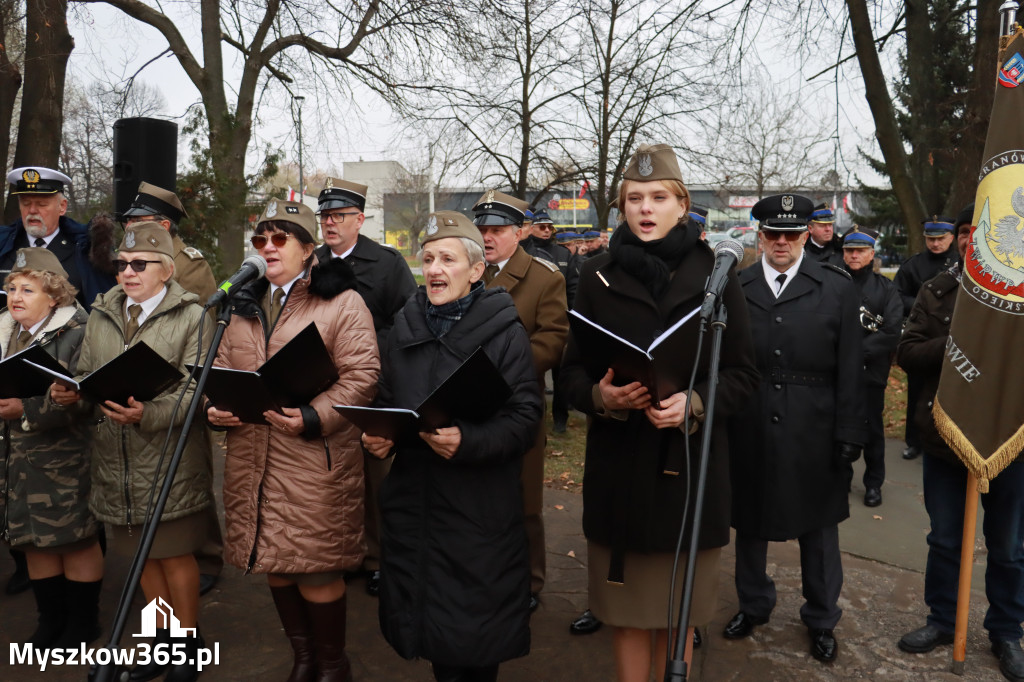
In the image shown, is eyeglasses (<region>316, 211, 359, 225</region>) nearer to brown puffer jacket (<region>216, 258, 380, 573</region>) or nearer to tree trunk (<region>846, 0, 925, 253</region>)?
brown puffer jacket (<region>216, 258, 380, 573</region>)

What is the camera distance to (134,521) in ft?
11.1

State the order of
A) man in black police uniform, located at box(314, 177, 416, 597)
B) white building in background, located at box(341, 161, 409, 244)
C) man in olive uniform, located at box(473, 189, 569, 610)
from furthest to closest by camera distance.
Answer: white building in background, located at box(341, 161, 409, 244) → man in black police uniform, located at box(314, 177, 416, 597) → man in olive uniform, located at box(473, 189, 569, 610)

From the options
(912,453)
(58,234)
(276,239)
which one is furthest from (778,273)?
(912,453)

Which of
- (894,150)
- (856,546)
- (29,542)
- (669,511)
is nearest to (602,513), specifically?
(669,511)

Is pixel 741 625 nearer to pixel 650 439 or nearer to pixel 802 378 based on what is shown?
pixel 802 378

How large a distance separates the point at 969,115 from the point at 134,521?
9.86 m

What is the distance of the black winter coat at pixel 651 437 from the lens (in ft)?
9.00

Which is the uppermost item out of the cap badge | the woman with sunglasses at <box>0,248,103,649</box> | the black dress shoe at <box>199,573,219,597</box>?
the cap badge

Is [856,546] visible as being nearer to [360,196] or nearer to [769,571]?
[769,571]

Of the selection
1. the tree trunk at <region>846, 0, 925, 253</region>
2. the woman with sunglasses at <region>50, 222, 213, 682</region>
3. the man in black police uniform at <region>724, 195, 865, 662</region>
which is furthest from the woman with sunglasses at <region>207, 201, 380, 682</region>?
the tree trunk at <region>846, 0, 925, 253</region>

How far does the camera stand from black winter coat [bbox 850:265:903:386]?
611 centimetres

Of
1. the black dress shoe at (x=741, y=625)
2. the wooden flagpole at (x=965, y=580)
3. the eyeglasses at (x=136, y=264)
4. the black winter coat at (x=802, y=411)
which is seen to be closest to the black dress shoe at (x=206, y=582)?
the eyeglasses at (x=136, y=264)

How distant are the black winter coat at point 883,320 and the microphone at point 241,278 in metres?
4.86

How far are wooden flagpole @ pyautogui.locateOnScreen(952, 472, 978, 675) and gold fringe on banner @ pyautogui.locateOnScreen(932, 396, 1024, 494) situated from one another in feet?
0.26
